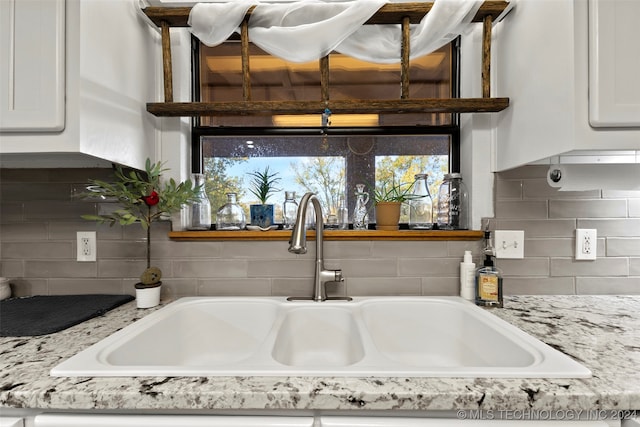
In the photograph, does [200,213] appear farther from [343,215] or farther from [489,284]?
[489,284]

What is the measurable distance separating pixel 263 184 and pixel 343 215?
15.2 inches

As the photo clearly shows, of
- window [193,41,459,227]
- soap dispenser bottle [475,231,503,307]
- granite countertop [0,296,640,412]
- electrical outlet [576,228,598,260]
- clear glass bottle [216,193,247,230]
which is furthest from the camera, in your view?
window [193,41,459,227]

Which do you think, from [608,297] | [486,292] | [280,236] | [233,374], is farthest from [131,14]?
[608,297]

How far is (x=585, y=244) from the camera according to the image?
1230 millimetres

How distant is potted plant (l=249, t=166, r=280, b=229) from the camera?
135 centimetres

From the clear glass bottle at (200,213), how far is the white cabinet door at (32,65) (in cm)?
54

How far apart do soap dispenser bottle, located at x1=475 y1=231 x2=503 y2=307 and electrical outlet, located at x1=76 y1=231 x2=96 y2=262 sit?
1504mm

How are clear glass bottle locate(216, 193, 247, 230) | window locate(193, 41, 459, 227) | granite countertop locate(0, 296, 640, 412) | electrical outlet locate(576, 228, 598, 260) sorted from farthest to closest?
window locate(193, 41, 459, 227) < clear glass bottle locate(216, 193, 247, 230) < electrical outlet locate(576, 228, 598, 260) < granite countertop locate(0, 296, 640, 412)

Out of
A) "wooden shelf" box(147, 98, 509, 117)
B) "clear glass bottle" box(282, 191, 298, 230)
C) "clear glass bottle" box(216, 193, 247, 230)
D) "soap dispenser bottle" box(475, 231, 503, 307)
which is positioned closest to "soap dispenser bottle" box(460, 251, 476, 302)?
"soap dispenser bottle" box(475, 231, 503, 307)

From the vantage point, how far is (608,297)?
121 centimetres

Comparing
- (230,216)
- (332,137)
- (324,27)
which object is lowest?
(230,216)

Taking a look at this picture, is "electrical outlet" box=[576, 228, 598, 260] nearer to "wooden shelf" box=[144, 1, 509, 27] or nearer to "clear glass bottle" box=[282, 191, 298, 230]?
"wooden shelf" box=[144, 1, 509, 27]

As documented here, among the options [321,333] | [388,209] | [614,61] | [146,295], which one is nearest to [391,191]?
[388,209]

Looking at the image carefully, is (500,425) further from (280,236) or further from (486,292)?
(280,236)
